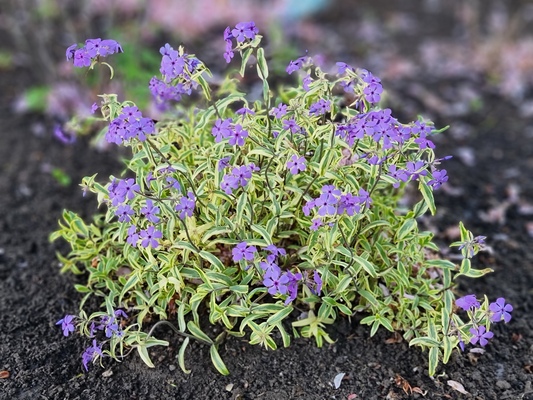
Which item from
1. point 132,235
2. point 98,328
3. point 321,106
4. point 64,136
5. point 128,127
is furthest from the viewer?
point 64,136

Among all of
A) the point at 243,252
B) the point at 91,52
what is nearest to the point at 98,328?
the point at 243,252

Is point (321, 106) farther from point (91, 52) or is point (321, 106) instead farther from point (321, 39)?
point (321, 39)

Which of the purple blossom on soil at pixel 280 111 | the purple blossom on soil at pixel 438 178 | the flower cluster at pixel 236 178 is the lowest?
the purple blossom on soil at pixel 438 178

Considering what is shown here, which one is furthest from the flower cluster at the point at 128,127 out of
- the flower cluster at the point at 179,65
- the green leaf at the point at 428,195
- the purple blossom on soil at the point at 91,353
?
the green leaf at the point at 428,195

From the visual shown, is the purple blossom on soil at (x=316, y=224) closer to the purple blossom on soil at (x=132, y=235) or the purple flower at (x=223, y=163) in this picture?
the purple flower at (x=223, y=163)

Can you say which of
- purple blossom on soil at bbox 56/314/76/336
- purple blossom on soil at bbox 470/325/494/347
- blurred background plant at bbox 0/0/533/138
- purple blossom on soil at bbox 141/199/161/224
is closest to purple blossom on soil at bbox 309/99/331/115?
purple blossom on soil at bbox 141/199/161/224

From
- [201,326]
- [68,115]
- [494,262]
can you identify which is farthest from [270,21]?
[201,326]

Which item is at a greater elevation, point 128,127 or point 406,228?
point 128,127
